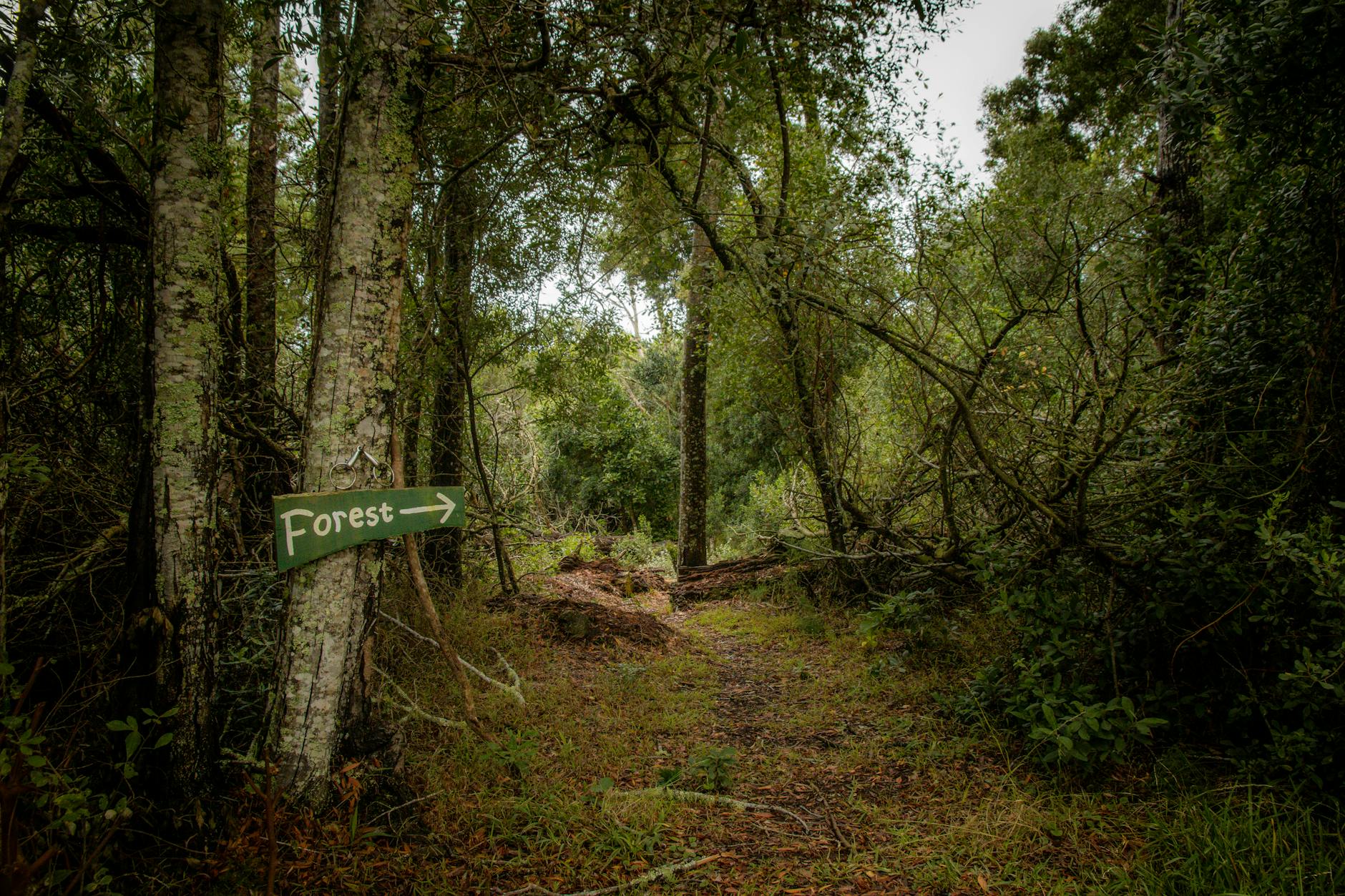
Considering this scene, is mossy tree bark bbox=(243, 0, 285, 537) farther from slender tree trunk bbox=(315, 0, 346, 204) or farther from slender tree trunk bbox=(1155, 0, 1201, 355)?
slender tree trunk bbox=(1155, 0, 1201, 355)

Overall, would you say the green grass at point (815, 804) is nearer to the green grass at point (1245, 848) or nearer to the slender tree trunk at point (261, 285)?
the green grass at point (1245, 848)

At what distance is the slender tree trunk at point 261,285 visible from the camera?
134 inches

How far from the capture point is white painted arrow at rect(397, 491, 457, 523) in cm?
257

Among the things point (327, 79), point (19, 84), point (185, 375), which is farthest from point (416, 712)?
point (327, 79)

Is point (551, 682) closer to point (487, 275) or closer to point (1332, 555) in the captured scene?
point (487, 275)

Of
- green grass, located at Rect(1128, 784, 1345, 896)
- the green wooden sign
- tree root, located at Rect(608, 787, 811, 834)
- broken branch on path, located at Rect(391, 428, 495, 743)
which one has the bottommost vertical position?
tree root, located at Rect(608, 787, 811, 834)

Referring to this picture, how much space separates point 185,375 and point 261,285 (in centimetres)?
169

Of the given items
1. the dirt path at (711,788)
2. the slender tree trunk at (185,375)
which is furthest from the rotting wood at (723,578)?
the slender tree trunk at (185,375)

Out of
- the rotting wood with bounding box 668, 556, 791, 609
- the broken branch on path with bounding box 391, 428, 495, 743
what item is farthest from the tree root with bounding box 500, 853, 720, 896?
the rotting wood with bounding box 668, 556, 791, 609

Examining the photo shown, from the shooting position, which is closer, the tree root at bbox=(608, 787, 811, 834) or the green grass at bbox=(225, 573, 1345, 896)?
the green grass at bbox=(225, 573, 1345, 896)

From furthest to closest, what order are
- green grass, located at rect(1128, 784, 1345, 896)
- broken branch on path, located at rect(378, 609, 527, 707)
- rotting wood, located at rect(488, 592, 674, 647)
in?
rotting wood, located at rect(488, 592, 674, 647) → broken branch on path, located at rect(378, 609, 527, 707) → green grass, located at rect(1128, 784, 1345, 896)

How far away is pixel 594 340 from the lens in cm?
612

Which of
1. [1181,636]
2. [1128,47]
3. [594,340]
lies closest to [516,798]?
[1181,636]

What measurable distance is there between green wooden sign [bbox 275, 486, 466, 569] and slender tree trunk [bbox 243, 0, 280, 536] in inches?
46.8
